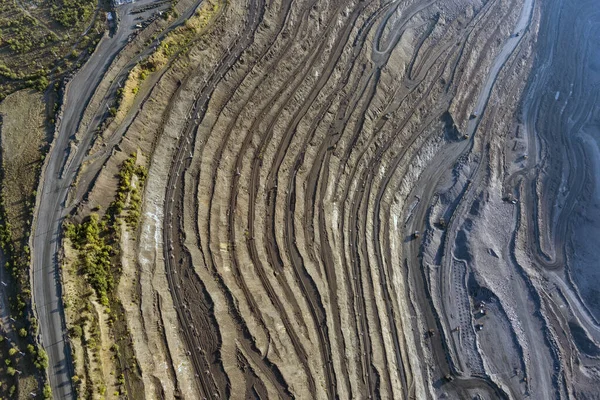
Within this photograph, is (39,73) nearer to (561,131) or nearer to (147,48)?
(147,48)

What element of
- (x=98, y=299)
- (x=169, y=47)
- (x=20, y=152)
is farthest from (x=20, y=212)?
(x=169, y=47)

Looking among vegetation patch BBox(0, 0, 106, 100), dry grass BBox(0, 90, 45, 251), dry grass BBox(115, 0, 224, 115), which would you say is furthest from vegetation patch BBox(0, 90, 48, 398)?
dry grass BBox(115, 0, 224, 115)

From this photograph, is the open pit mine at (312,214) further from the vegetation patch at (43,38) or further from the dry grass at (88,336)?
the vegetation patch at (43,38)

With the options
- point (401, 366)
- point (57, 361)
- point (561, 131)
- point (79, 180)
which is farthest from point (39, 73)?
point (561, 131)

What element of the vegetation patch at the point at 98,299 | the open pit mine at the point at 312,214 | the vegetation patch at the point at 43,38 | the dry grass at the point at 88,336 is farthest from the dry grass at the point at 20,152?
the dry grass at the point at 88,336

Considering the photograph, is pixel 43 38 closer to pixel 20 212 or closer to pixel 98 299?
pixel 20 212

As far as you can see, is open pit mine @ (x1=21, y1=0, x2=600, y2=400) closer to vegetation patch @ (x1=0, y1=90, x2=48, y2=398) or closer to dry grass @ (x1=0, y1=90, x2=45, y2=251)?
vegetation patch @ (x1=0, y1=90, x2=48, y2=398)
